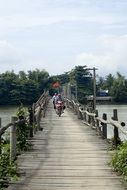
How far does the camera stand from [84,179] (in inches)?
443

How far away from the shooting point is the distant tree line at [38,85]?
10762 centimetres

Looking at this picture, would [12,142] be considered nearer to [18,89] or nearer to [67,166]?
[67,166]

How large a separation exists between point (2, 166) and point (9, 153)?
2972 mm

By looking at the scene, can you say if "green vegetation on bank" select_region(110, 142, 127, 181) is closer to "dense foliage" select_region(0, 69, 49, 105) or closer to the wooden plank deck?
the wooden plank deck

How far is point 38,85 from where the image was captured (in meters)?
119

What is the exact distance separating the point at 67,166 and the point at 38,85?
347 feet

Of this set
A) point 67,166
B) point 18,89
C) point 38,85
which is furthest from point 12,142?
point 38,85

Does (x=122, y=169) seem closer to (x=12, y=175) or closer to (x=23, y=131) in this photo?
(x=12, y=175)

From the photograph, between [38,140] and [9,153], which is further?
[38,140]

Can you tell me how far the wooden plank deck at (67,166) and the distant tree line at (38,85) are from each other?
72463 mm

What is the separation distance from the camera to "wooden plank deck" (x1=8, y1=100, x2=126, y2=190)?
10.7 meters

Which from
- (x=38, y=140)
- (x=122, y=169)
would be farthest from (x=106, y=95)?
(x=122, y=169)

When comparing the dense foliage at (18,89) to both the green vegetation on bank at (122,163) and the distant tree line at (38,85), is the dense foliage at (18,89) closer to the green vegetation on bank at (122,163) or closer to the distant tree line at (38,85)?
the distant tree line at (38,85)

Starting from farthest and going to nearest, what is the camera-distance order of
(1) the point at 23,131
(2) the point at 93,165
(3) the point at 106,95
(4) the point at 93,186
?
1. (3) the point at 106,95
2. (1) the point at 23,131
3. (2) the point at 93,165
4. (4) the point at 93,186
